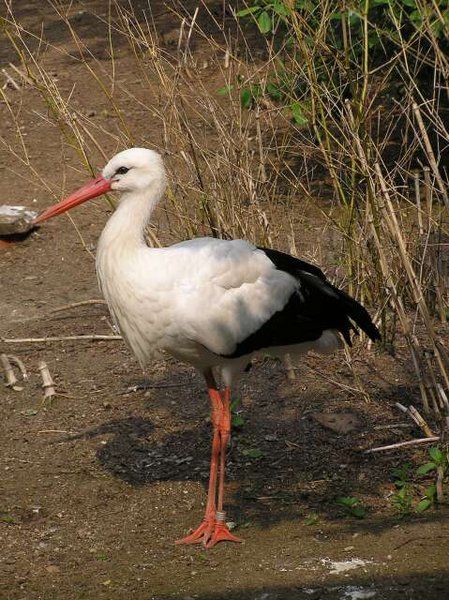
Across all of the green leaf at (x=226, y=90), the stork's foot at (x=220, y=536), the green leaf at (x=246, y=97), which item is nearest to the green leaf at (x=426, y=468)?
the stork's foot at (x=220, y=536)

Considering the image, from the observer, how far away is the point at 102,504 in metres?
5.47

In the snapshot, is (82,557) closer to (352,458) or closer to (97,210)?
(352,458)

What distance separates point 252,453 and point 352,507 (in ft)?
2.70

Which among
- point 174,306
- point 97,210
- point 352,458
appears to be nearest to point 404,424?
point 352,458

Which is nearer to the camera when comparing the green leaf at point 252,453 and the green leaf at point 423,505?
the green leaf at point 423,505

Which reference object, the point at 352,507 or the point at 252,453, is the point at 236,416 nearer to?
the point at 252,453

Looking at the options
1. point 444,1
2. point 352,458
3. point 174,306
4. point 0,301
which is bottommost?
point 352,458

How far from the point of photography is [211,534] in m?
5.18

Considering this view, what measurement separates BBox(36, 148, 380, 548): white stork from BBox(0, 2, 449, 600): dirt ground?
0.26m

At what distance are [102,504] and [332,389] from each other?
1.56m

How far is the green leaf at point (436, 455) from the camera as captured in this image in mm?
5219

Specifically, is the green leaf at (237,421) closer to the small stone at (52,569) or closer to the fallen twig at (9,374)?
the fallen twig at (9,374)

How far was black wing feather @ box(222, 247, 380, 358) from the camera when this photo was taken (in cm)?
544

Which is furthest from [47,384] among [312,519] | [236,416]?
[312,519]
